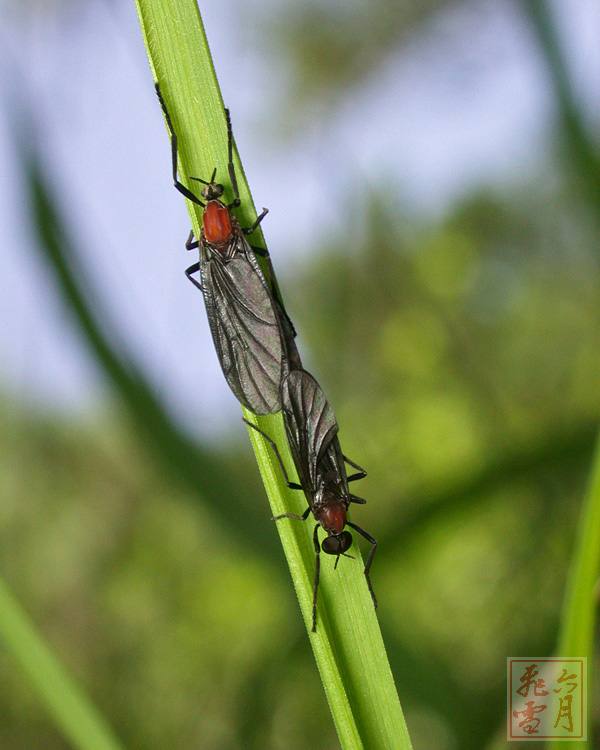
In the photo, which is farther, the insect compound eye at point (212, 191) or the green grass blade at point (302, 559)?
the insect compound eye at point (212, 191)

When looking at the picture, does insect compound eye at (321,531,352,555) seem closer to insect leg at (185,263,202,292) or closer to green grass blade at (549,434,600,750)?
green grass blade at (549,434,600,750)

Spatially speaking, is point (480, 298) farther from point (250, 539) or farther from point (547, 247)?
point (250, 539)

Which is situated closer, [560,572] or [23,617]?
[23,617]

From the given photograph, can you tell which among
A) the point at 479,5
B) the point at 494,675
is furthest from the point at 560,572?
the point at 479,5

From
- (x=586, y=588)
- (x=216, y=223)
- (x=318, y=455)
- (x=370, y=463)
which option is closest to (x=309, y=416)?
(x=318, y=455)

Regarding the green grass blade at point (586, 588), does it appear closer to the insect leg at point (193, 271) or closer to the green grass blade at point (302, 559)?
the green grass blade at point (302, 559)

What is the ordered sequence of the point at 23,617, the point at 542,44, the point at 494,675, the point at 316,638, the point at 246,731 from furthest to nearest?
the point at 494,675, the point at 246,731, the point at 542,44, the point at 23,617, the point at 316,638

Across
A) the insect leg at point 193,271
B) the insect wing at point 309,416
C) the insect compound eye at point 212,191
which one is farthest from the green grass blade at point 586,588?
the insect leg at point 193,271
